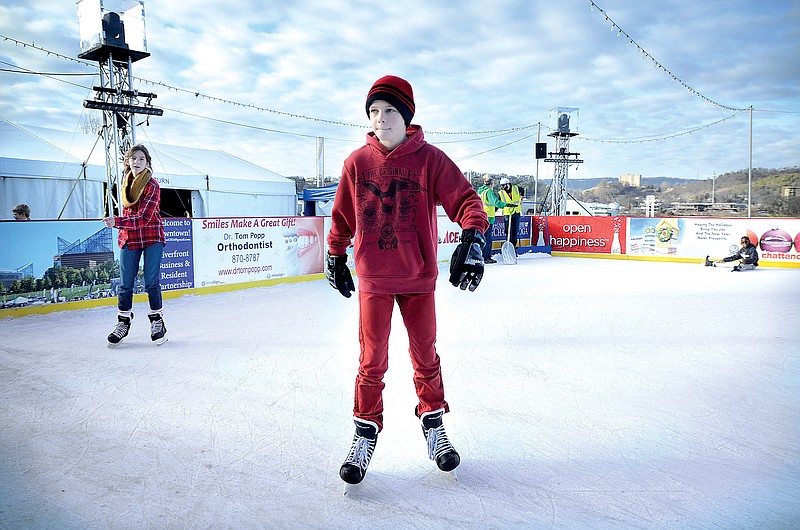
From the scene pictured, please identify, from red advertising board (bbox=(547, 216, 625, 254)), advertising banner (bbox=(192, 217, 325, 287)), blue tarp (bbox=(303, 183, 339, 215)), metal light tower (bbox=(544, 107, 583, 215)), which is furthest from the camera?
metal light tower (bbox=(544, 107, 583, 215))

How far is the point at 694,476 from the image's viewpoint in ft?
5.89

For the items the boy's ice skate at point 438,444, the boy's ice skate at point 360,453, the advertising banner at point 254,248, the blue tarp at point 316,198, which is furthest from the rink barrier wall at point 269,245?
the boy's ice skate at point 438,444

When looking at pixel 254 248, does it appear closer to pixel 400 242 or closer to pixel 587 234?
pixel 400 242

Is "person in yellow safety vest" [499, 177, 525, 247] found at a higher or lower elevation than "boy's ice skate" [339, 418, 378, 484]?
higher

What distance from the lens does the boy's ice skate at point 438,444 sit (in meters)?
1.77

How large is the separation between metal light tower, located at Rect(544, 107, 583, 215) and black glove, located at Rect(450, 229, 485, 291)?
14.5 m

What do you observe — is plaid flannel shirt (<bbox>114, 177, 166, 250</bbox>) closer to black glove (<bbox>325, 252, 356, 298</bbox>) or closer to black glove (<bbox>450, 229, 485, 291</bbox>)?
black glove (<bbox>325, 252, 356, 298</bbox>)

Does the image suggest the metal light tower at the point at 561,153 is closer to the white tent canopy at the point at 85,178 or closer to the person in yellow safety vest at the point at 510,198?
the person in yellow safety vest at the point at 510,198

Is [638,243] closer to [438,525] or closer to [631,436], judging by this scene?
[631,436]

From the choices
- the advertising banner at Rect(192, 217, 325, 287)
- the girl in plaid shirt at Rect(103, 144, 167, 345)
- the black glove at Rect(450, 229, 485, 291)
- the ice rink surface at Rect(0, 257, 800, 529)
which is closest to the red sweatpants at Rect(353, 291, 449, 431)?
the black glove at Rect(450, 229, 485, 291)

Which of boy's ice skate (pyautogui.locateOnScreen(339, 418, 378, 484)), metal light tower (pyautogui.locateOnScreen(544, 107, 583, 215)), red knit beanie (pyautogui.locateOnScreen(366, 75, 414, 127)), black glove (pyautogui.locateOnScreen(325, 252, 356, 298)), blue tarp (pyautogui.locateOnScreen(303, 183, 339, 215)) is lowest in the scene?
boy's ice skate (pyautogui.locateOnScreen(339, 418, 378, 484))

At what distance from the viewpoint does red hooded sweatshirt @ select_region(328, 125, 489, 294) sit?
176 centimetres

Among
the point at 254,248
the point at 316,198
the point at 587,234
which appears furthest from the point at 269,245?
the point at 587,234

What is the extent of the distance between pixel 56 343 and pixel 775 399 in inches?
173
